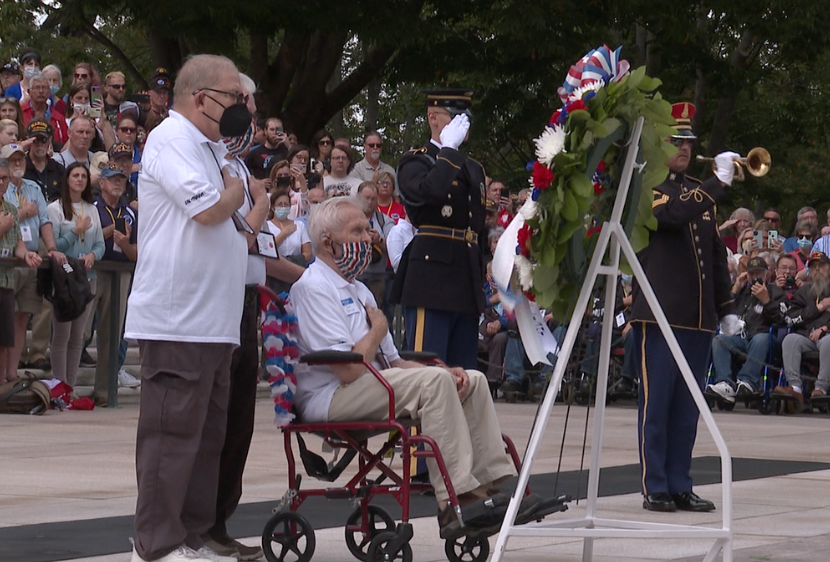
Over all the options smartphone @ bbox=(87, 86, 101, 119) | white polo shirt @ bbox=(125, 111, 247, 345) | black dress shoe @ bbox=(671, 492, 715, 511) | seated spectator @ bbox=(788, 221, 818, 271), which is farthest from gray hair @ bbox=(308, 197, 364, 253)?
seated spectator @ bbox=(788, 221, 818, 271)

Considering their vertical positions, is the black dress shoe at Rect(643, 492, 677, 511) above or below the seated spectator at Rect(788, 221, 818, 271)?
below

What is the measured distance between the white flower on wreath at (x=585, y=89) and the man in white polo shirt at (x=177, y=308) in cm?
122

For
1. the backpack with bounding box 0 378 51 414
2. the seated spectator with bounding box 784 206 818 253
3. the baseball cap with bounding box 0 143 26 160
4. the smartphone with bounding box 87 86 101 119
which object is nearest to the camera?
the backpack with bounding box 0 378 51 414

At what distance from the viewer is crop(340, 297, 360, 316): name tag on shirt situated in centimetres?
672

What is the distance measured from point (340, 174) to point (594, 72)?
1095 centimetres

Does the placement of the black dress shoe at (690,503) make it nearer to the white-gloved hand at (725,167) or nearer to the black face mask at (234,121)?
the white-gloved hand at (725,167)

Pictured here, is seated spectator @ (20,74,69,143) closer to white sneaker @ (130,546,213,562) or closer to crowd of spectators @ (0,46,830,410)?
crowd of spectators @ (0,46,830,410)

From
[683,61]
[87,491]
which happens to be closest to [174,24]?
[683,61]

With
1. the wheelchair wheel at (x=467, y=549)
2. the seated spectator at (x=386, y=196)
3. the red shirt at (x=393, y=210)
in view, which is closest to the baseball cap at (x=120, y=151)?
the red shirt at (x=393, y=210)

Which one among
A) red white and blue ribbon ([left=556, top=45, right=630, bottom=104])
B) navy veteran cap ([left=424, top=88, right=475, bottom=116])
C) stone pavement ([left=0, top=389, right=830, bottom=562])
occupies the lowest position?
stone pavement ([left=0, top=389, right=830, bottom=562])

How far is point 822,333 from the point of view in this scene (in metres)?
16.2

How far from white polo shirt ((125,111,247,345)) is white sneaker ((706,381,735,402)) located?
11.3 meters

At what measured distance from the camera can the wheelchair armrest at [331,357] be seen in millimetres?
6301

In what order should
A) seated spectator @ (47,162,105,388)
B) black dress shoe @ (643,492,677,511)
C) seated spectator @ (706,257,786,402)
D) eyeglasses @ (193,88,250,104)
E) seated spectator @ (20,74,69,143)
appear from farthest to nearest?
1. seated spectator @ (706,257,786,402)
2. seated spectator @ (20,74,69,143)
3. seated spectator @ (47,162,105,388)
4. black dress shoe @ (643,492,677,511)
5. eyeglasses @ (193,88,250,104)
